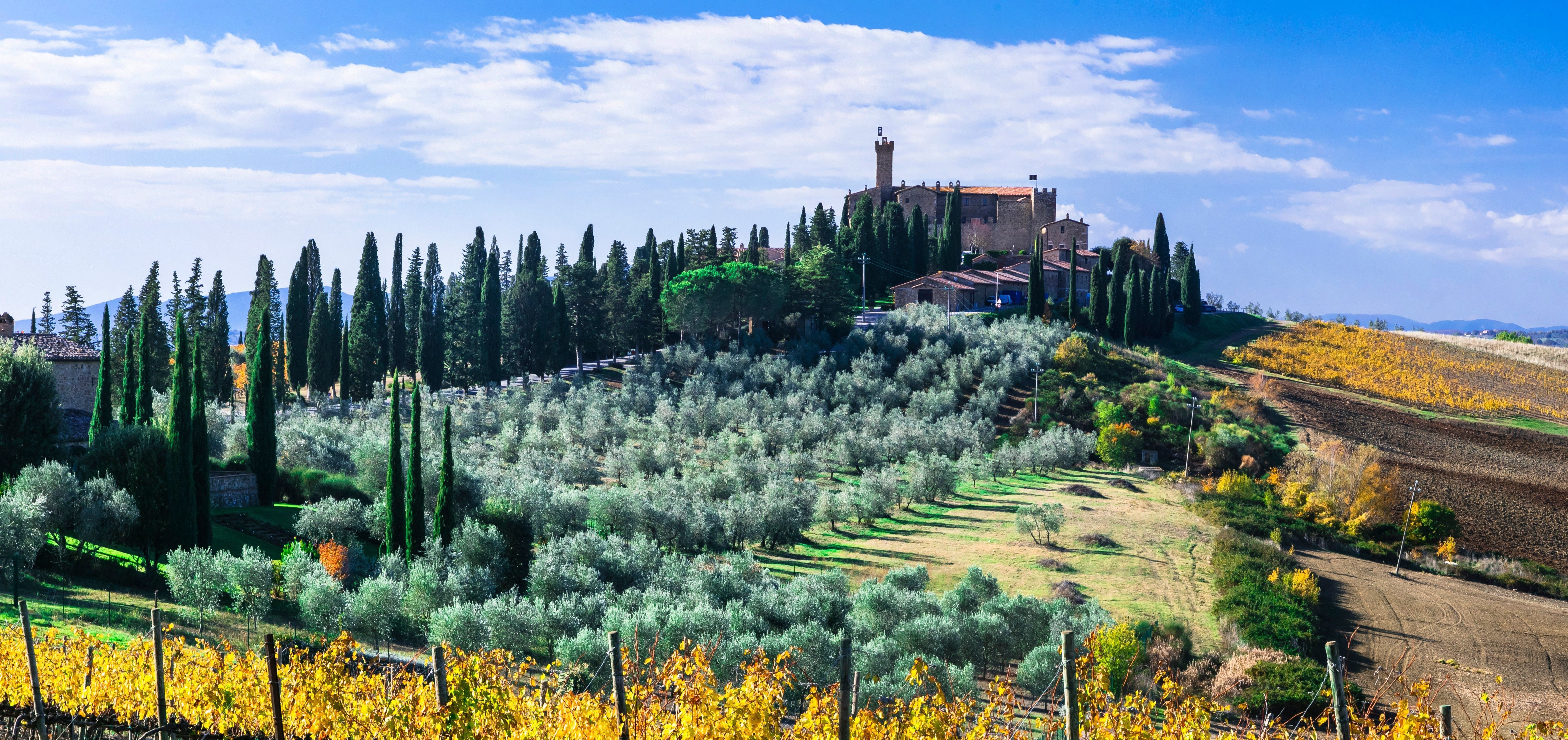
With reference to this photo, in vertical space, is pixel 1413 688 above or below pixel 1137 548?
above

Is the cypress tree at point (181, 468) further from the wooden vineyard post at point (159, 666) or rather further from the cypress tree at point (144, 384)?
the wooden vineyard post at point (159, 666)

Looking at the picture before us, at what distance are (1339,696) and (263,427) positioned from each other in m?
32.0

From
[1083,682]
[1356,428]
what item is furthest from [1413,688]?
[1356,428]

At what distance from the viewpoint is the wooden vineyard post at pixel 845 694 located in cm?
716

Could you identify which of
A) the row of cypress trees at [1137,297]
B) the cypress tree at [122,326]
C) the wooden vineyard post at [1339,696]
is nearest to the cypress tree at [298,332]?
the cypress tree at [122,326]

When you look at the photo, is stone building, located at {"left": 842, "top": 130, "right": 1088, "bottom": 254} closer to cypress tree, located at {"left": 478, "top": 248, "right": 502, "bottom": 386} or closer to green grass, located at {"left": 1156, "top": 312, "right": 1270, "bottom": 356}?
green grass, located at {"left": 1156, "top": 312, "right": 1270, "bottom": 356}

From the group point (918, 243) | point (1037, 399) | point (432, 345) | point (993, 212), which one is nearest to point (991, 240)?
point (993, 212)

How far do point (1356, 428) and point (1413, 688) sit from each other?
160 ft

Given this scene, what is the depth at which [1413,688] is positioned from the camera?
7.72 m

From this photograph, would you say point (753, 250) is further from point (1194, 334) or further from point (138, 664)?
point (138, 664)

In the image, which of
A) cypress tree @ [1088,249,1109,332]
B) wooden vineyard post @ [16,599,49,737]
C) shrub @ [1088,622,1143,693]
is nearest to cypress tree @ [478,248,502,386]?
cypress tree @ [1088,249,1109,332]

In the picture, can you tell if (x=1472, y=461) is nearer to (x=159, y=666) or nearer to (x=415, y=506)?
(x=415, y=506)

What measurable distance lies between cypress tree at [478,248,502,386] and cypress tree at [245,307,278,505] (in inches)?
869

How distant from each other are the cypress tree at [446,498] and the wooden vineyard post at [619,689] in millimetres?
19284
